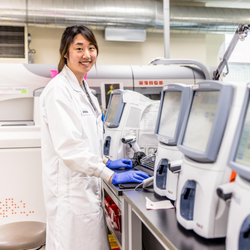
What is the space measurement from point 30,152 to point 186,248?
1572 millimetres

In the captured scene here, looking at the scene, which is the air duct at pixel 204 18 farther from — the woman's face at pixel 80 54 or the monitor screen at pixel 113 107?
the woman's face at pixel 80 54

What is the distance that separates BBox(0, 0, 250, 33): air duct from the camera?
13.6 feet

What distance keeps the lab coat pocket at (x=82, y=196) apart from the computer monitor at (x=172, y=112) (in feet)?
1.42

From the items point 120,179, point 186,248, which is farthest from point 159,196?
point 186,248

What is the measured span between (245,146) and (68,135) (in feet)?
2.72

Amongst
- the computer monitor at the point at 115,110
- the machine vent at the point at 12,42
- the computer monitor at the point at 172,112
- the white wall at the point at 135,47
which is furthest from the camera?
the white wall at the point at 135,47

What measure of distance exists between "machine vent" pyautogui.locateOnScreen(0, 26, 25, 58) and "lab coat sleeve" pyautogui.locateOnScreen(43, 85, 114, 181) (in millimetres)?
3445

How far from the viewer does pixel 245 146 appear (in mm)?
860

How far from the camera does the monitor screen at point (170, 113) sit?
1.39m

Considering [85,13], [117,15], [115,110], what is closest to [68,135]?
[115,110]

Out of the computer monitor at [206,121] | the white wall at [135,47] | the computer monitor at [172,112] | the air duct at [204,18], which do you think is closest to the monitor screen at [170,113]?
the computer monitor at [172,112]

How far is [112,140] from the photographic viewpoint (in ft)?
7.54

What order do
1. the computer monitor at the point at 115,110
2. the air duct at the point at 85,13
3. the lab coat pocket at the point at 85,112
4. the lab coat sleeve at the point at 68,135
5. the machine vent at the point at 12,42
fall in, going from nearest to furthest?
the lab coat sleeve at the point at 68,135 → the lab coat pocket at the point at 85,112 → the computer monitor at the point at 115,110 → the air duct at the point at 85,13 → the machine vent at the point at 12,42

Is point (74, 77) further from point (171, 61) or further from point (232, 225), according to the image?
point (171, 61)
